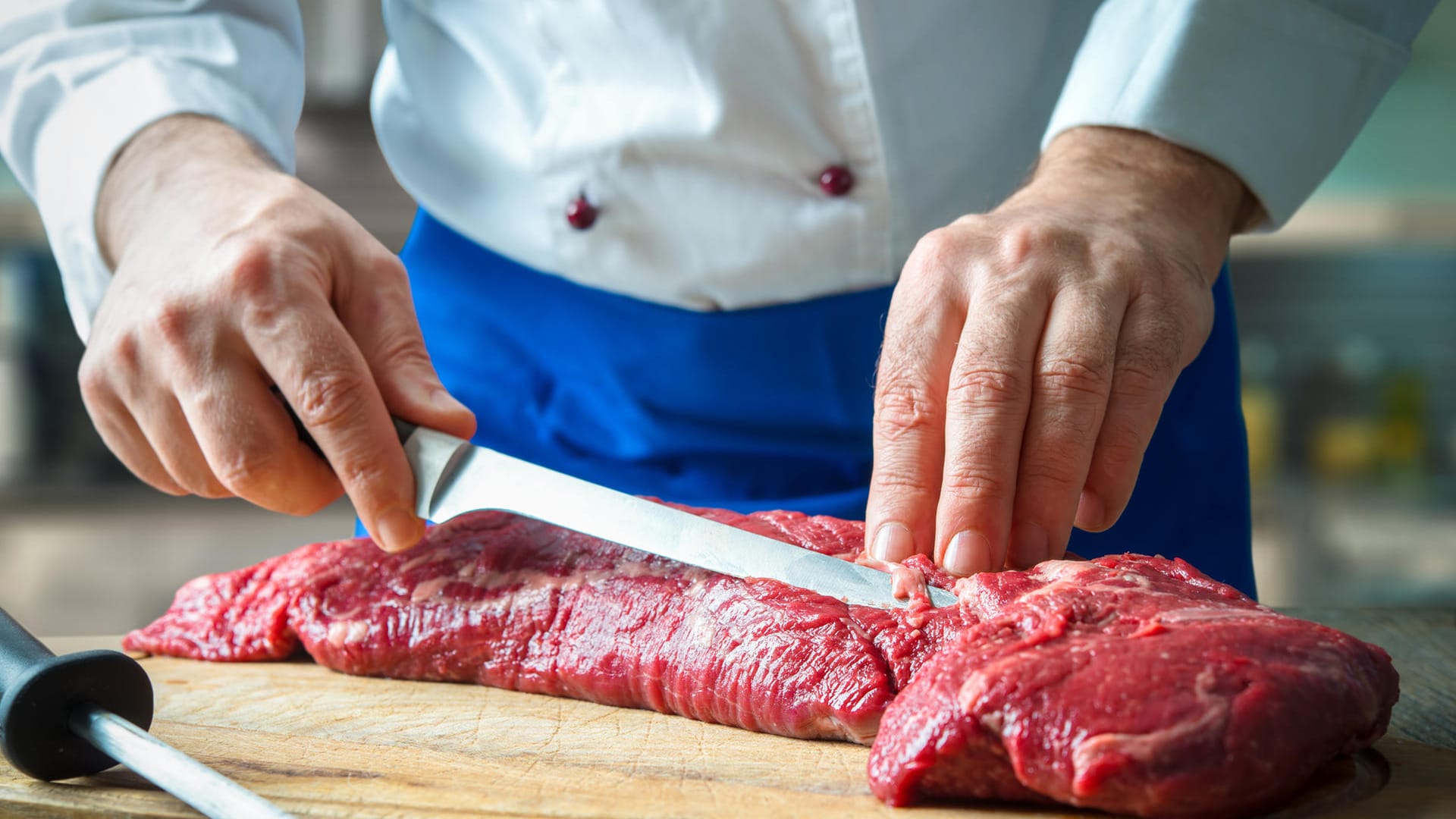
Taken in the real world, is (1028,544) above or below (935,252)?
below

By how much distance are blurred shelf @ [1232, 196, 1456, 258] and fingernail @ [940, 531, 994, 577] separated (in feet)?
13.0

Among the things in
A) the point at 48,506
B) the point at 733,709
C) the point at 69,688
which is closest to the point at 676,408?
the point at 733,709

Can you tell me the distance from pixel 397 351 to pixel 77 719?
594 millimetres

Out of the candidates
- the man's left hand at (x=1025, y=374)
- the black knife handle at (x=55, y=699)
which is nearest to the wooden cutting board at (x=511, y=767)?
the black knife handle at (x=55, y=699)

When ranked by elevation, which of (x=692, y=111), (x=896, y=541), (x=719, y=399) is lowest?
(x=719, y=399)

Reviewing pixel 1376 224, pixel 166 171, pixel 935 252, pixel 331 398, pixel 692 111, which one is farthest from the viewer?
pixel 1376 224

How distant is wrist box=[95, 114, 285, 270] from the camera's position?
1.64 metres

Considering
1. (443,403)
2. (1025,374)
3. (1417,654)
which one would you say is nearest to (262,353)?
(443,403)

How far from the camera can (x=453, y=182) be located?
2.00m

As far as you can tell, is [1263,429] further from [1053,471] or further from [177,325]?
[177,325]

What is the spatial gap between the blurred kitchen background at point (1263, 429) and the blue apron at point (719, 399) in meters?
2.81

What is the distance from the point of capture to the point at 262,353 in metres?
1.43

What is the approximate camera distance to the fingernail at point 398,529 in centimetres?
147

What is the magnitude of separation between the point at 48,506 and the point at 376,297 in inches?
153
